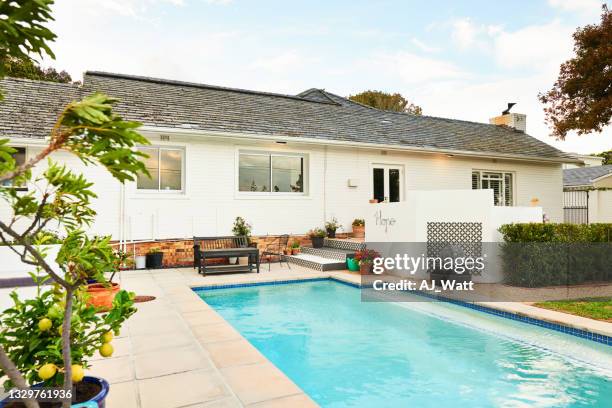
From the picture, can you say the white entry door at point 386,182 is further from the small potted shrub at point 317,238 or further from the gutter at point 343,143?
the small potted shrub at point 317,238

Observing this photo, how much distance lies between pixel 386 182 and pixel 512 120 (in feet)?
34.2

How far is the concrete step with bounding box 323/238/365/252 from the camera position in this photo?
10.6m

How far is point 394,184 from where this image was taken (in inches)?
546

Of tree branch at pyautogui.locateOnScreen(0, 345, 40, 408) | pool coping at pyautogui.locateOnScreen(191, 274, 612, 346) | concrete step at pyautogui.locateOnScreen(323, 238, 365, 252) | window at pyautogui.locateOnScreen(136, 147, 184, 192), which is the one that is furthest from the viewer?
concrete step at pyautogui.locateOnScreen(323, 238, 365, 252)

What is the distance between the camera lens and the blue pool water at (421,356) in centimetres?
386

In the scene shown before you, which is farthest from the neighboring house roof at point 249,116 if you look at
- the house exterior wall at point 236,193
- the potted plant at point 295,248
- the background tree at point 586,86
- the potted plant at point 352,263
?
the potted plant at point 352,263

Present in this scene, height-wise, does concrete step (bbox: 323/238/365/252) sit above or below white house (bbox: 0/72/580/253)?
below

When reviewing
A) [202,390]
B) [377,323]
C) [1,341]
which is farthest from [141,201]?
[1,341]

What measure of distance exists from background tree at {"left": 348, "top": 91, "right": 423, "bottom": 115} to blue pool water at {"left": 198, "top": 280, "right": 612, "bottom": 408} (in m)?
26.2

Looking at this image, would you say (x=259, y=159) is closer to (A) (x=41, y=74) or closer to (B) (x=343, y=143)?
(B) (x=343, y=143)

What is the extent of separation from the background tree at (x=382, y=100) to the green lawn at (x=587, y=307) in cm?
2587

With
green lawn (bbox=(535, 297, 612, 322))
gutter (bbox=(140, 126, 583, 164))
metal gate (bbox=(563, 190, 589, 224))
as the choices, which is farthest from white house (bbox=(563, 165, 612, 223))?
green lawn (bbox=(535, 297, 612, 322))

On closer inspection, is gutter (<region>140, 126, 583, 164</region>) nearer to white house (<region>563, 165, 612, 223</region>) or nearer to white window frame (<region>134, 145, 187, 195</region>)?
white window frame (<region>134, 145, 187, 195</region>)

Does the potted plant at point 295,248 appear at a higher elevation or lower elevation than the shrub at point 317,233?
lower
